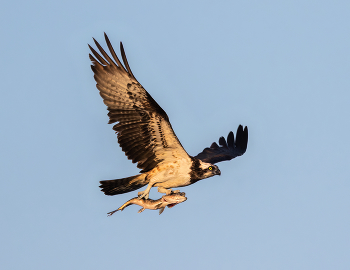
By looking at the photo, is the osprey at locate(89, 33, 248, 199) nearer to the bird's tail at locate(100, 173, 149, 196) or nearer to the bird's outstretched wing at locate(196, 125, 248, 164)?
the bird's tail at locate(100, 173, 149, 196)

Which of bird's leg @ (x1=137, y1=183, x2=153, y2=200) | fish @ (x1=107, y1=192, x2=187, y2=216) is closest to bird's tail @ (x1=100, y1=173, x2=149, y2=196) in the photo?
bird's leg @ (x1=137, y1=183, x2=153, y2=200)

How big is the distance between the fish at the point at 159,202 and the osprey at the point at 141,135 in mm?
203

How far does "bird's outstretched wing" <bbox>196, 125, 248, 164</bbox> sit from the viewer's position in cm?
1535

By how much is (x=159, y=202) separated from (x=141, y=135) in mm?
1517

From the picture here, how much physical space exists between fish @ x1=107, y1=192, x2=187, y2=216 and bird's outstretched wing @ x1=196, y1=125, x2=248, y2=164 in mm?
3560

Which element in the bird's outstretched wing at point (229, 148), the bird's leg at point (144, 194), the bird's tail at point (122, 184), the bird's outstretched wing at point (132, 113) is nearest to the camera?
the bird's outstretched wing at point (132, 113)

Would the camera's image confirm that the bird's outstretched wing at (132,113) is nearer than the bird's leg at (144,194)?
Yes

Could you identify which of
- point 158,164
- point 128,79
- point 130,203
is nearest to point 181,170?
point 158,164

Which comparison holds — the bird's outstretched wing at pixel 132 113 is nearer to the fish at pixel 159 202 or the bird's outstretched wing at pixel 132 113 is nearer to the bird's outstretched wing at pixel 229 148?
the fish at pixel 159 202

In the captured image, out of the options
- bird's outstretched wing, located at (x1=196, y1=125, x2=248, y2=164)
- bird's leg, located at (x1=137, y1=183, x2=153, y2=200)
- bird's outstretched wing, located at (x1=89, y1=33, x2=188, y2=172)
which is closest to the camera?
bird's outstretched wing, located at (x1=89, y1=33, x2=188, y2=172)

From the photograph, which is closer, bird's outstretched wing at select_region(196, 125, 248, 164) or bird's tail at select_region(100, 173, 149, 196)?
bird's tail at select_region(100, 173, 149, 196)

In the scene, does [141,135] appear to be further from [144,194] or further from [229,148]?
[229,148]

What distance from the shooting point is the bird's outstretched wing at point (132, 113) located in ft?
37.2

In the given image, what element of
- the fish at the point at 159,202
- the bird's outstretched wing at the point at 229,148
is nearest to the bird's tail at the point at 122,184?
the fish at the point at 159,202
